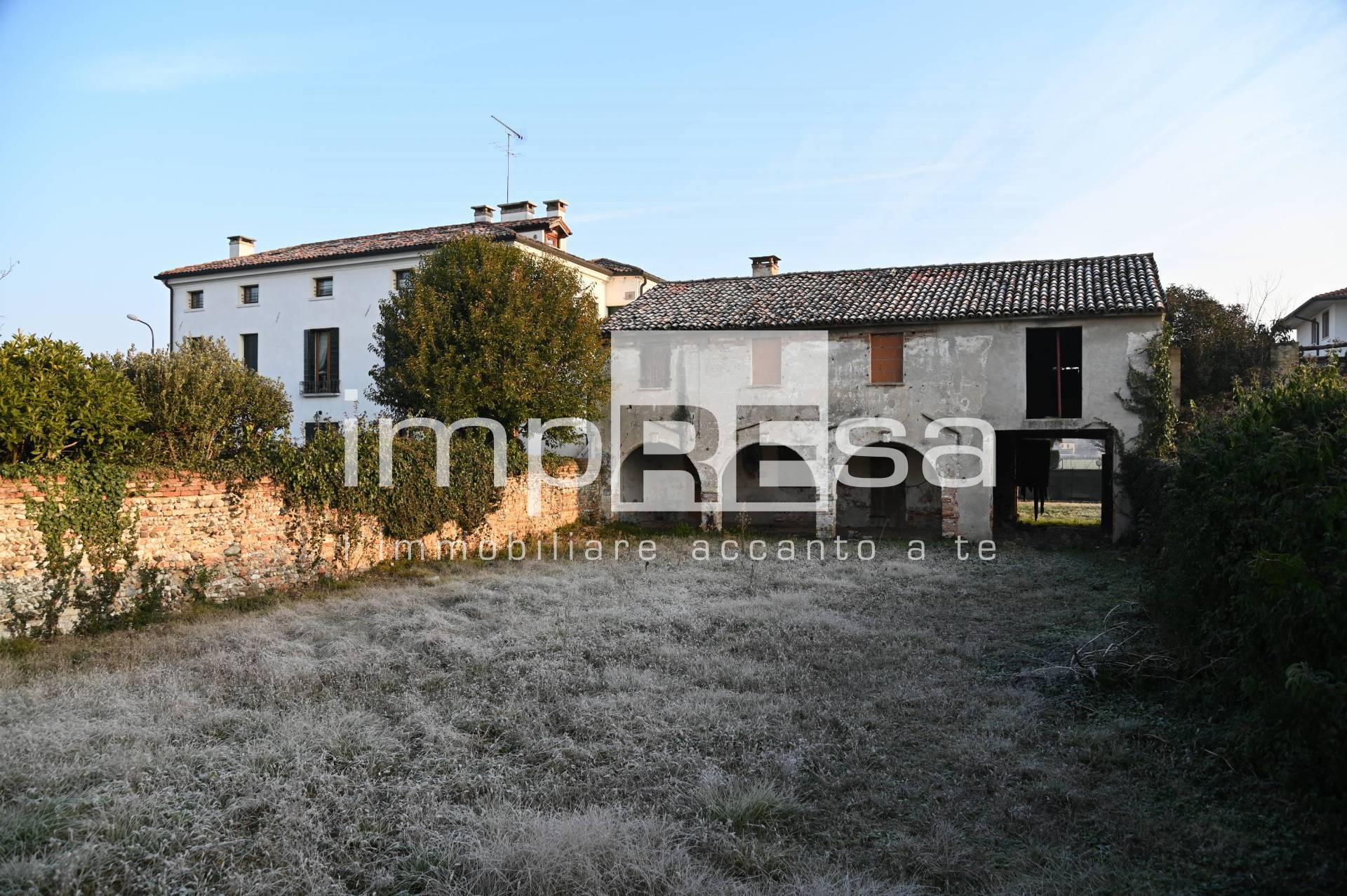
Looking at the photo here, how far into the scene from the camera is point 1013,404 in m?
16.8

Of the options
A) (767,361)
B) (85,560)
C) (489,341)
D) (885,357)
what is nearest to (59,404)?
(85,560)

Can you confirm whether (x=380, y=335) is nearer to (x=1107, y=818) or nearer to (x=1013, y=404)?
(x=1013, y=404)

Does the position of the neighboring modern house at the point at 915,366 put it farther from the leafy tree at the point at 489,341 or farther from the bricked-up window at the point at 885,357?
the leafy tree at the point at 489,341

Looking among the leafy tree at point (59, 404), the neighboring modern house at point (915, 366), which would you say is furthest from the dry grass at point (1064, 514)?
the leafy tree at point (59, 404)

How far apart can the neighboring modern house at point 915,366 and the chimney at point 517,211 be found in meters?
7.29

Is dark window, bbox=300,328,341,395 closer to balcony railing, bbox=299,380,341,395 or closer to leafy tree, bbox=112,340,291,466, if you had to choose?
balcony railing, bbox=299,380,341,395

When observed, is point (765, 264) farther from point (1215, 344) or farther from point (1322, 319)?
point (1322, 319)

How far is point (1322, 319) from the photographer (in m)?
33.0

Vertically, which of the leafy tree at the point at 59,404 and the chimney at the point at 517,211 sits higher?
the chimney at the point at 517,211

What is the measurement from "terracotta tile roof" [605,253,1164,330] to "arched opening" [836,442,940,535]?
11.9ft

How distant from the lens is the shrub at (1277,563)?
3600 mm

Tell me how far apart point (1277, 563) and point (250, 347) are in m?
26.0

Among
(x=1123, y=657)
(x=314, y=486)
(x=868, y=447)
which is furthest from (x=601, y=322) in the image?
(x=1123, y=657)

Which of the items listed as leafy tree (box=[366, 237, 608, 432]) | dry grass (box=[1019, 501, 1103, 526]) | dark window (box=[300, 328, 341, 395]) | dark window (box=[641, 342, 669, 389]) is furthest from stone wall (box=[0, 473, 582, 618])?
dry grass (box=[1019, 501, 1103, 526])
